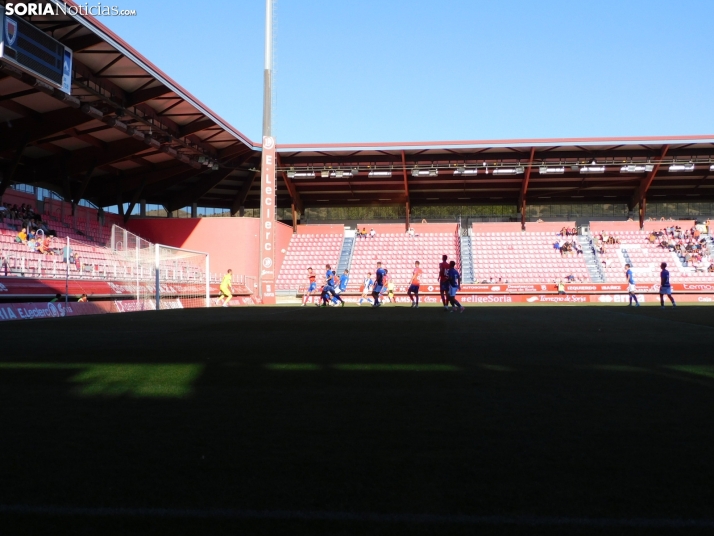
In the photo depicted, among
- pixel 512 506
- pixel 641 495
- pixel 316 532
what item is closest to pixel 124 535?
pixel 316 532

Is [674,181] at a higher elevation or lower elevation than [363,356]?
higher

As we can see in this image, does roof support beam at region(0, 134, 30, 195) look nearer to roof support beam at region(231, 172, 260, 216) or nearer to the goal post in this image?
the goal post

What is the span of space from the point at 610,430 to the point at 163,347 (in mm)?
5928

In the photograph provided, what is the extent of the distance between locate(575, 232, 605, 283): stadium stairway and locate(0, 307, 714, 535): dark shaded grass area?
39.9 meters

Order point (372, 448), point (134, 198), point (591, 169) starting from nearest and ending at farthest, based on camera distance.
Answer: point (372, 448)
point (134, 198)
point (591, 169)

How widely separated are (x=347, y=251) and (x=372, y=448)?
45.9m

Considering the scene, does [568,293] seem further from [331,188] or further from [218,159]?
[218,159]

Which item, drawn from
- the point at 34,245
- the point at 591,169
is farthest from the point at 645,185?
the point at 34,245

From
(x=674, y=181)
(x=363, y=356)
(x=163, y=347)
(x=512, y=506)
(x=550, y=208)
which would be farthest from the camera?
(x=550, y=208)

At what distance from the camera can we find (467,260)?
4678 cm

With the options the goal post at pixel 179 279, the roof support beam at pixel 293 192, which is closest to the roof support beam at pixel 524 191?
the roof support beam at pixel 293 192

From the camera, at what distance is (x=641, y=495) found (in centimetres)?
262

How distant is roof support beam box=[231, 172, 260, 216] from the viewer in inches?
1805

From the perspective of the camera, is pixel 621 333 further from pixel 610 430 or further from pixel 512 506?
pixel 512 506
